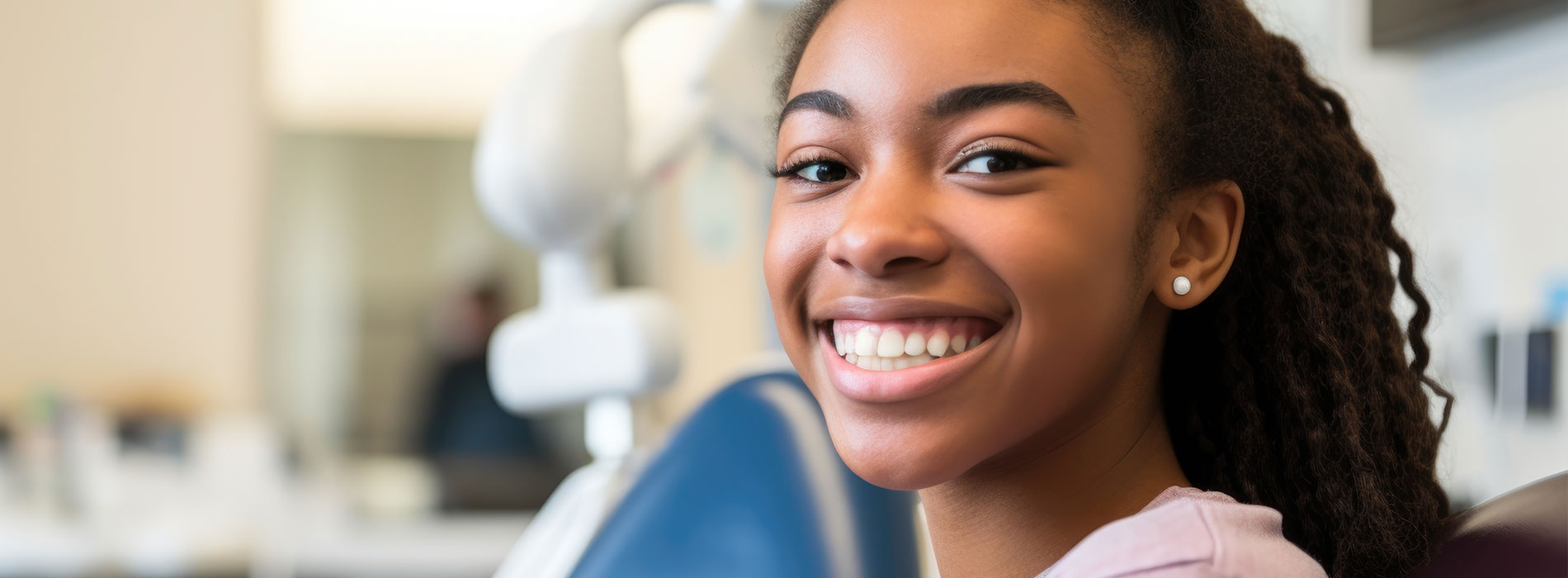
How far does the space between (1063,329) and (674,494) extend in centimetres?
48

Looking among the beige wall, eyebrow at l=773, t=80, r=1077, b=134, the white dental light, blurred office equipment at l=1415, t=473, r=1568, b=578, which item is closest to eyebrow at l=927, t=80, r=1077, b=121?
eyebrow at l=773, t=80, r=1077, b=134

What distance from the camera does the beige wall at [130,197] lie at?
14.4 ft

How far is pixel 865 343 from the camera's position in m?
0.61

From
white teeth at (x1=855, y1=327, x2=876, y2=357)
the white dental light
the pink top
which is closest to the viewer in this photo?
the pink top

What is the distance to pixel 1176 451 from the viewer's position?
0.70m

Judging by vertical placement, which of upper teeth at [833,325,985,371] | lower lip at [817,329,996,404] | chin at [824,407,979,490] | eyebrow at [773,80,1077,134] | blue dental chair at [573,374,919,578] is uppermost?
eyebrow at [773,80,1077,134]

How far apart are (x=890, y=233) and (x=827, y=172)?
10cm

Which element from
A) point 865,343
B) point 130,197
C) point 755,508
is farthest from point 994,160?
point 130,197

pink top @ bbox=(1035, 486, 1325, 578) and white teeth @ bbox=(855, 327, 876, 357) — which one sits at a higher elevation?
white teeth @ bbox=(855, 327, 876, 357)

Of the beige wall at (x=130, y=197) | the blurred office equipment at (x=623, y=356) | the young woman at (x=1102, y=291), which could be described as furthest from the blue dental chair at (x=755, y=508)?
the beige wall at (x=130, y=197)

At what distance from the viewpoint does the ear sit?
0.63m

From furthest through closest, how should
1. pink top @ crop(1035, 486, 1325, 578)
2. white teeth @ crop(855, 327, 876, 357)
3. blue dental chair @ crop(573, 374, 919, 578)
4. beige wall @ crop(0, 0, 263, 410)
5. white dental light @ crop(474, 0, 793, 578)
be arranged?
beige wall @ crop(0, 0, 263, 410) → white dental light @ crop(474, 0, 793, 578) → blue dental chair @ crop(573, 374, 919, 578) → white teeth @ crop(855, 327, 876, 357) → pink top @ crop(1035, 486, 1325, 578)

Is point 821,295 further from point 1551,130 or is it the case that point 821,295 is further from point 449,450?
point 449,450

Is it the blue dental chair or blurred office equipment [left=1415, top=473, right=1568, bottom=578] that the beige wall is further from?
blurred office equipment [left=1415, top=473, right=1568, bottom=578]
